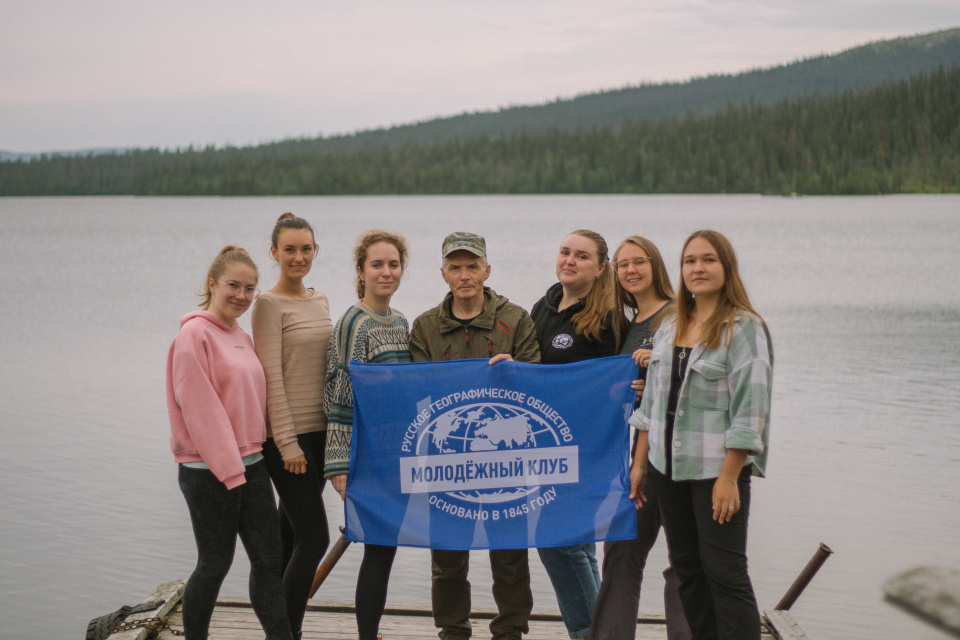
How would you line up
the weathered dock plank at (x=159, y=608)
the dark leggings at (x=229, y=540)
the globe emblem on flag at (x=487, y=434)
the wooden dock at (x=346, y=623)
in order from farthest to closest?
the wooden dock at (x=346, y=623) → the weathered dock plank at (x=159, y=608) → the globe emblem on flag at (x=487, y=434) → the dark leggings at (x=229, y=540)

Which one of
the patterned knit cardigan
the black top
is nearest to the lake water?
the black top

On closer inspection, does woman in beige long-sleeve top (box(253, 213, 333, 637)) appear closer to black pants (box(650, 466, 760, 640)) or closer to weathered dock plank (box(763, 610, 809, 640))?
black pants (box(650, 466, 760, 640))

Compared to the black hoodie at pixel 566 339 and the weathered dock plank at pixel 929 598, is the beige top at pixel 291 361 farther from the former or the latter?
the weathered dock plank at pixel 929 598

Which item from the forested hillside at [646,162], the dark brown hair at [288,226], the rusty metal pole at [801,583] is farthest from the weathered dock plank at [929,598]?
the forested hillside at [646,162]

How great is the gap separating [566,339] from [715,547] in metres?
1.16

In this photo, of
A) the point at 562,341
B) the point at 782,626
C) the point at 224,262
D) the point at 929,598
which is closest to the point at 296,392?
the point at 224,262

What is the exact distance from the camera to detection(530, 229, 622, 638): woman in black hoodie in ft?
13.5

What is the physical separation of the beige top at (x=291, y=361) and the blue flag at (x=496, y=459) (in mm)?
259

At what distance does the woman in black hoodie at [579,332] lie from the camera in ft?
13.5

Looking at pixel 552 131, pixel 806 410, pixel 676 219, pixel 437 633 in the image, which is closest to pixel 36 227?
pixel 676 219

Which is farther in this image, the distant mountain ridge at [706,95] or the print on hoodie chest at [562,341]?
the distant mountain ridge at [706,95]

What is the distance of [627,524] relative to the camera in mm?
4035

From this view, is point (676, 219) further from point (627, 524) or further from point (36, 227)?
point (627, 524)

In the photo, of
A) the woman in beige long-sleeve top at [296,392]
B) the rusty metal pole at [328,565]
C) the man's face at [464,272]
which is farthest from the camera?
the rusty metal pole at [328,565]
